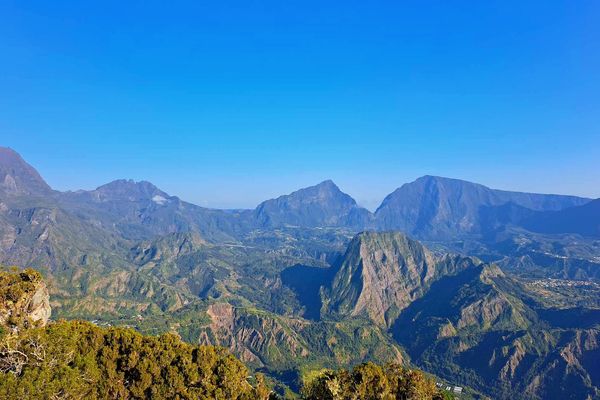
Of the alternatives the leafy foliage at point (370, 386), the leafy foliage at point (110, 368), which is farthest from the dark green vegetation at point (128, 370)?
the leafy foliage at point (370, 386)

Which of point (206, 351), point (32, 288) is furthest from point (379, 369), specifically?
point (32, 288)

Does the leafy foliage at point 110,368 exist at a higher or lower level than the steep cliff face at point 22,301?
lower

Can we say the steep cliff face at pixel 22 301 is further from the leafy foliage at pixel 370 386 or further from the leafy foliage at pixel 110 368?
the leafy foliage at pixel 370 386

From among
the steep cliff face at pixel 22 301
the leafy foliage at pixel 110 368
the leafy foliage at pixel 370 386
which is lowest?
the leafy foliage at pixel 370 386

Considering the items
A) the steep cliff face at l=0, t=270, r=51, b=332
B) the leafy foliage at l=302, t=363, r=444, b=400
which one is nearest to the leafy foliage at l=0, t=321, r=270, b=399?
the steep cliff face at l=0, t=270, r=51, b=332

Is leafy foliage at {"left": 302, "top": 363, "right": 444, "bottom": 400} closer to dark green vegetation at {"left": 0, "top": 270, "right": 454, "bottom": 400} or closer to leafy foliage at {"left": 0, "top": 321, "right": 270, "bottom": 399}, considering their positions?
dark green vegetation at {"left": 0, "top": 270, "right": 454, "bottom": 400}

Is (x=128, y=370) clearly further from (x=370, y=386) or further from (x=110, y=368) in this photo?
(x=370, y=386)

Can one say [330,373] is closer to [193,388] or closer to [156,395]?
[193,388]

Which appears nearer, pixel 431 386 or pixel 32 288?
pixel 431 386
